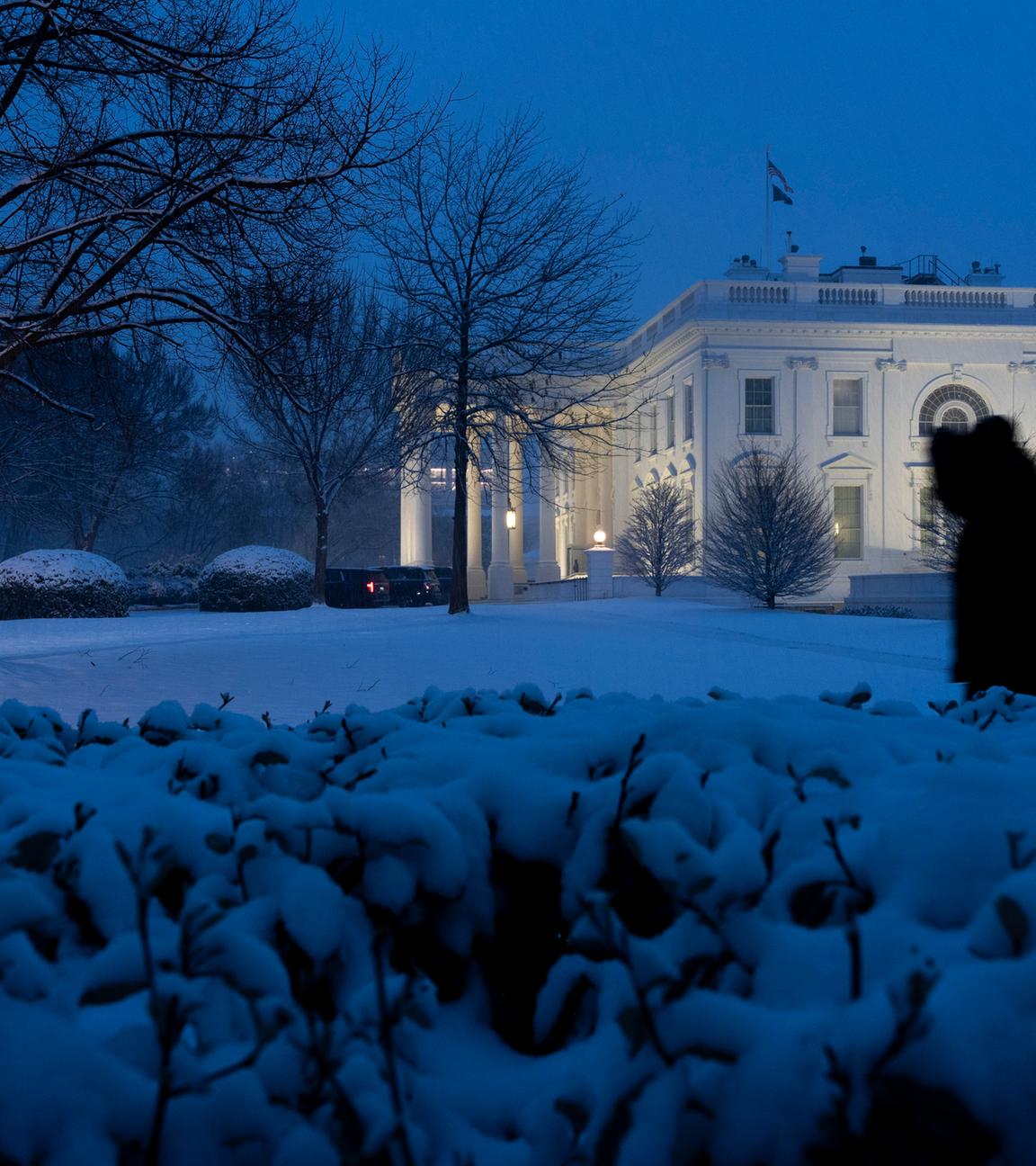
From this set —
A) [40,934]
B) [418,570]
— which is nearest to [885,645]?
[40,934]

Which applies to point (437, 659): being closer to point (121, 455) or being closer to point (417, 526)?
point (121, 455)

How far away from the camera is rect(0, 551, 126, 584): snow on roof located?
21.3m

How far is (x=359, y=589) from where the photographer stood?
30531 mm

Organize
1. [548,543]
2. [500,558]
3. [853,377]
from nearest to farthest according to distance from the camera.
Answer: [853,377], [500,558], [548,543]

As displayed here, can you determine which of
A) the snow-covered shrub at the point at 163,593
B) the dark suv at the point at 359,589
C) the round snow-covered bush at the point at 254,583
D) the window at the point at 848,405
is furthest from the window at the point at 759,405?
the snow-covered shrub at the point at 163,593

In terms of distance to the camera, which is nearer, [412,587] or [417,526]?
[412,587]

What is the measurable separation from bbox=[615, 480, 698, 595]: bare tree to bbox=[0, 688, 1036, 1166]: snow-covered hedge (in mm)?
28418

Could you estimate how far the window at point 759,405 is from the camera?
121ft

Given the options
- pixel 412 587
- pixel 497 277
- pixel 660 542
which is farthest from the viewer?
pixel 412 587

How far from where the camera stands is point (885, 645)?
13492 mm

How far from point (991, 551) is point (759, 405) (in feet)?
111

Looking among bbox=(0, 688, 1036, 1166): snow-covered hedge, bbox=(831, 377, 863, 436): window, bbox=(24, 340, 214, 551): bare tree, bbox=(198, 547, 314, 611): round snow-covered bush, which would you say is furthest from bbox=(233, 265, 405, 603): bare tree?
bbox=(0, 688, 1036, 1166): snow-covered hedge

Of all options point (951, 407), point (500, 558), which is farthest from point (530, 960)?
point (951, 407)

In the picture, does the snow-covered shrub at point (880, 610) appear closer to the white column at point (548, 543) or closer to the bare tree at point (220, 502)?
the white column at point (548, 543)
